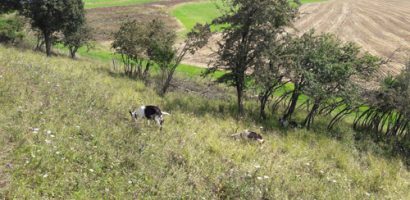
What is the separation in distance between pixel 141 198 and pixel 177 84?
22299 millimetres

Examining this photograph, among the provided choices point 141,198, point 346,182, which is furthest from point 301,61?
point 141,198

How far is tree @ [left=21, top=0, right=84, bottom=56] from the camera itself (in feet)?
94.2

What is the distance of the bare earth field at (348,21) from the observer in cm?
4571

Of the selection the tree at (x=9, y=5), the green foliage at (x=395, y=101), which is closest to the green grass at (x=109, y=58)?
the tree at (x=9, y=5)

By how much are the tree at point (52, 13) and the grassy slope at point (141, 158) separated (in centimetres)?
1523

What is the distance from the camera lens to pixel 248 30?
61.8 feet

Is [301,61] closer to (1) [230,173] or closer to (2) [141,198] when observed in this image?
(1) [230,173]

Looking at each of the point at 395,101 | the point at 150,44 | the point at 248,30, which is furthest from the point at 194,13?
the point at 395,101

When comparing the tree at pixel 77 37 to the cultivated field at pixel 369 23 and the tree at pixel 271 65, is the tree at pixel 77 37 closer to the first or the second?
the tree at pixel 271 65

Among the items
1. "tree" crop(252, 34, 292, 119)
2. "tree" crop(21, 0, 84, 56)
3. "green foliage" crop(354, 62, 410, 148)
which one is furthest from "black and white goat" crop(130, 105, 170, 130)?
"tree" crop(21, 0, 84, 56)

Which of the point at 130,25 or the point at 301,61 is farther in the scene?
the point at 130,25

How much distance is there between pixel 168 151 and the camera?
9.77 m

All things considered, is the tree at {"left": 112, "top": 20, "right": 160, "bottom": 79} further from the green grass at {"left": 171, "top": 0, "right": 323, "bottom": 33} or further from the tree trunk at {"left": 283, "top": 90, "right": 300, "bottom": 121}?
the green grass at {"left": 171, "top": 0, "right": 323, "bottom": 33}

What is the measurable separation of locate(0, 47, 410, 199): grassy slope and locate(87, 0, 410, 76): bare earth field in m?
27.3
